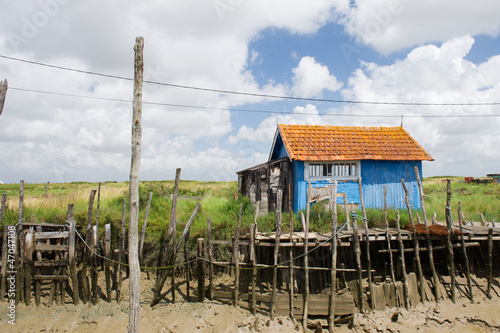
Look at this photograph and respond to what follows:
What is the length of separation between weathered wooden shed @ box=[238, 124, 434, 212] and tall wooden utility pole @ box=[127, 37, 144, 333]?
850 centimetres

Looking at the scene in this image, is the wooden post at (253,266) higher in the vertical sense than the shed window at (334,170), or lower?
lower

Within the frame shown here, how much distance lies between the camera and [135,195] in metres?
5.96

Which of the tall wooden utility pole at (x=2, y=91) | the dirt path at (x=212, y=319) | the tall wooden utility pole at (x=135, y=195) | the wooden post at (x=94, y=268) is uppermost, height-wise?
the tall wooden utility pole at (x=2, y=91)

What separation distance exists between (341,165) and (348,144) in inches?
55.1

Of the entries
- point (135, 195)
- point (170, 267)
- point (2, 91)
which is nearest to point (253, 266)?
point (170, 267)

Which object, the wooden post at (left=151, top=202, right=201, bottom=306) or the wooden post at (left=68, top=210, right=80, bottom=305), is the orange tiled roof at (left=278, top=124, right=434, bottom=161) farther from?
the wooden post at (left=68, top=210, right=80, bottom=305)

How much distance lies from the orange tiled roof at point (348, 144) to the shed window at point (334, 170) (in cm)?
44

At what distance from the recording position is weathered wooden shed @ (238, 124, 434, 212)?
1412 cm

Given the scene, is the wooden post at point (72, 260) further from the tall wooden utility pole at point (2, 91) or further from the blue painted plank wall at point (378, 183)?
the blue painted plank wall at point (378, 183)

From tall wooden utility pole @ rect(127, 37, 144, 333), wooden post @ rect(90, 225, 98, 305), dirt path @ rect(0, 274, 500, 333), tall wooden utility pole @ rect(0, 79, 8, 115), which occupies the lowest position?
dirt path @ rect(0, 274, 500, 333)

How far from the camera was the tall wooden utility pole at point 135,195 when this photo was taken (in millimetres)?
5824

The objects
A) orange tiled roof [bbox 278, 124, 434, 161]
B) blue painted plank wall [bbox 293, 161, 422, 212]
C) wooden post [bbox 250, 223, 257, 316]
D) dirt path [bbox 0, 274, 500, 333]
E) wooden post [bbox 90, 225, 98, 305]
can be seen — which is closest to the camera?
dirt path [bbox 0, 274, 500, 333]

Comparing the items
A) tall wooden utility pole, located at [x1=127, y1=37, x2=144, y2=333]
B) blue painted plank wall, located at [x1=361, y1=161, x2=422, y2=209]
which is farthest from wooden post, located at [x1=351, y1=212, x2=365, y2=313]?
tall wooden utility pole, located at [x1=127, y1=37, x2=144, y2=333]

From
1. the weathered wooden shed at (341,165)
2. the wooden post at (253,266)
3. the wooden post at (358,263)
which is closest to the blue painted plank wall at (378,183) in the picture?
the weathered wooden shed at (341,165)
